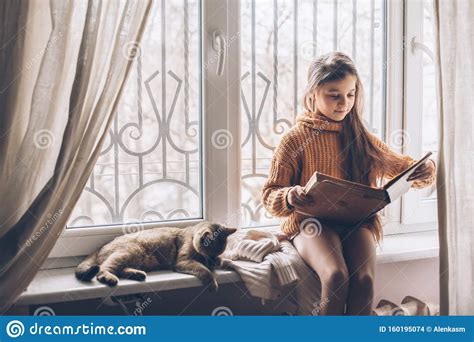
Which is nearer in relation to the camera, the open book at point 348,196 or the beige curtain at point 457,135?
the open book at point 348,196

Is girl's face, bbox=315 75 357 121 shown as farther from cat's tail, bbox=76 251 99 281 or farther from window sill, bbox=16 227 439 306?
cat's tail, bbox=76 251 99 281

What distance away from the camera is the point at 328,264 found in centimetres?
150

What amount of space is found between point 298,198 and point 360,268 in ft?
0.88

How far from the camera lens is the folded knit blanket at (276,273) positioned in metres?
1.51

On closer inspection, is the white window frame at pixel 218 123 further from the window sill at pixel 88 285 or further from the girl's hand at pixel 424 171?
the girl's hand at pixel 424 171

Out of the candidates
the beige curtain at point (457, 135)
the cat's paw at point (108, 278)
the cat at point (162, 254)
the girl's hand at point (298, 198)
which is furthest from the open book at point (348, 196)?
the cat's paw at point (108, 278)

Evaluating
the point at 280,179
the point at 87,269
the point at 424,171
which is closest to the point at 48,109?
the point at 87,269

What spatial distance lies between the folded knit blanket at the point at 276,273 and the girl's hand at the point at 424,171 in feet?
1.31

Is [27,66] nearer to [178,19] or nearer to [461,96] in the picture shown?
[178,19]

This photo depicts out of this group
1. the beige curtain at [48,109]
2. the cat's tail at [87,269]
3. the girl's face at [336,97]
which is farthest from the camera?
the girl's face at [336,97]

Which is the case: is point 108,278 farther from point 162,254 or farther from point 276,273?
point 276,273

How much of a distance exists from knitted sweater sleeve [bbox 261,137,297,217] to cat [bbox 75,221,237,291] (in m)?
0.13

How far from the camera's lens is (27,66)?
4.44ft

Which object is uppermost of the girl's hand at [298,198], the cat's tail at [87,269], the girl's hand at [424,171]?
the girl's hand at [424,171]
